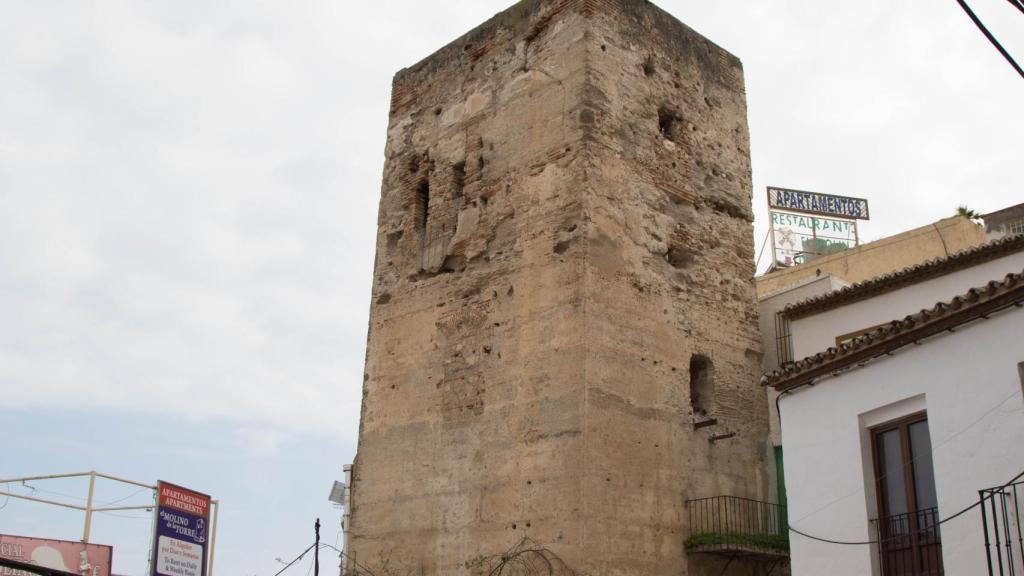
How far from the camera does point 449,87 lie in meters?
16.8

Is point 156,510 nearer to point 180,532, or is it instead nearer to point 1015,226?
point 180,532

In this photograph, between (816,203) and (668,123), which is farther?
(816,203)

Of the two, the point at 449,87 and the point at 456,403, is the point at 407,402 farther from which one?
the point at 449,87

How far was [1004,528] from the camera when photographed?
8.27 metres

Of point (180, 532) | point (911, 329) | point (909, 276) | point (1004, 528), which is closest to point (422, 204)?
point (909, 276)

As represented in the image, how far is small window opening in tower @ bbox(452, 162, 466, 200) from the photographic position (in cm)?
1584

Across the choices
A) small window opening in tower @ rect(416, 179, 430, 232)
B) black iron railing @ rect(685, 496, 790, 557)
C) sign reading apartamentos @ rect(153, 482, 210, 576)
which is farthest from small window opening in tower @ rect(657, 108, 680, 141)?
sign reading apartamentos @ rect(153, 482, 210, 576)

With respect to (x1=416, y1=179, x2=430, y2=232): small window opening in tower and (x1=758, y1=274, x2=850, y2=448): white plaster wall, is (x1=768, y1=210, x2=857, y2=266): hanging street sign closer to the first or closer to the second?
(x1=758, y1=274, x2=850, y2=448): white plaster wall

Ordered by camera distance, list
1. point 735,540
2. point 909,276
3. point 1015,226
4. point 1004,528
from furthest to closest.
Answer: point 1015,226 < point 909,276 < point 735,540 < point 1004,528

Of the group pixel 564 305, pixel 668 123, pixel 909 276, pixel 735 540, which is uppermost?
pixel 668 123

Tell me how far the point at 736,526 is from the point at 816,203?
13162mm

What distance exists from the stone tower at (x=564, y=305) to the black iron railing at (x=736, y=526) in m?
0.19

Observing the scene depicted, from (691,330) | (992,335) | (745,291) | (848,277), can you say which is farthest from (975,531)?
(848,277)

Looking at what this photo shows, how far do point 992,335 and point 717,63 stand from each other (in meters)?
8.94
